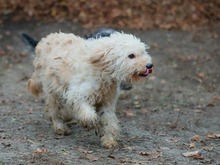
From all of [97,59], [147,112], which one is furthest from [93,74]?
[147,112]

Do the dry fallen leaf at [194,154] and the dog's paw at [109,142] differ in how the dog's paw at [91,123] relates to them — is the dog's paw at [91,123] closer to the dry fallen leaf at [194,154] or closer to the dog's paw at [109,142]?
the dog's paw at [109,142]

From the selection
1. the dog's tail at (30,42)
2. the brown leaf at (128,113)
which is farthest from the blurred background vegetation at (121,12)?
the dog's tail at (30,42)

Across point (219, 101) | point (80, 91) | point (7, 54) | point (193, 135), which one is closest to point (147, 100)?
point (219, 101)

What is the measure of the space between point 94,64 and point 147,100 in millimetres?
3283

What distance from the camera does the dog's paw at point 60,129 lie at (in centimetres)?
716

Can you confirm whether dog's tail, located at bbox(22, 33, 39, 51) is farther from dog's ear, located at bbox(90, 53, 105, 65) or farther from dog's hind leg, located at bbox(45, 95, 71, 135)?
dog's ear, located at bbox(90, 53, 105, 65)

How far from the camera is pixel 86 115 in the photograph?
6.39m

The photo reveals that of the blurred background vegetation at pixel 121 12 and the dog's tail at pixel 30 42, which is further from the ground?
the blurred background vegetation at pixel 121 12

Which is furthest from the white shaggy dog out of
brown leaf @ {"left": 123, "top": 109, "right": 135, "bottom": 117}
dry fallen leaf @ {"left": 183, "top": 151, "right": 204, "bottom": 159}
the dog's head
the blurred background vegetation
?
the blurred background vegetation

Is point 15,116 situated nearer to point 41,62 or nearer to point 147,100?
point 41,62

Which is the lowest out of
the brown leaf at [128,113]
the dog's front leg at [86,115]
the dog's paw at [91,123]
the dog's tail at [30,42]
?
the brown leaf at [128,113]

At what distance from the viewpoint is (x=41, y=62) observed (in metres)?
7.35

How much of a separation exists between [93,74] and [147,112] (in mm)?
2469

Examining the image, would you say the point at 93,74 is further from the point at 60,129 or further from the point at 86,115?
the point at 60,129
